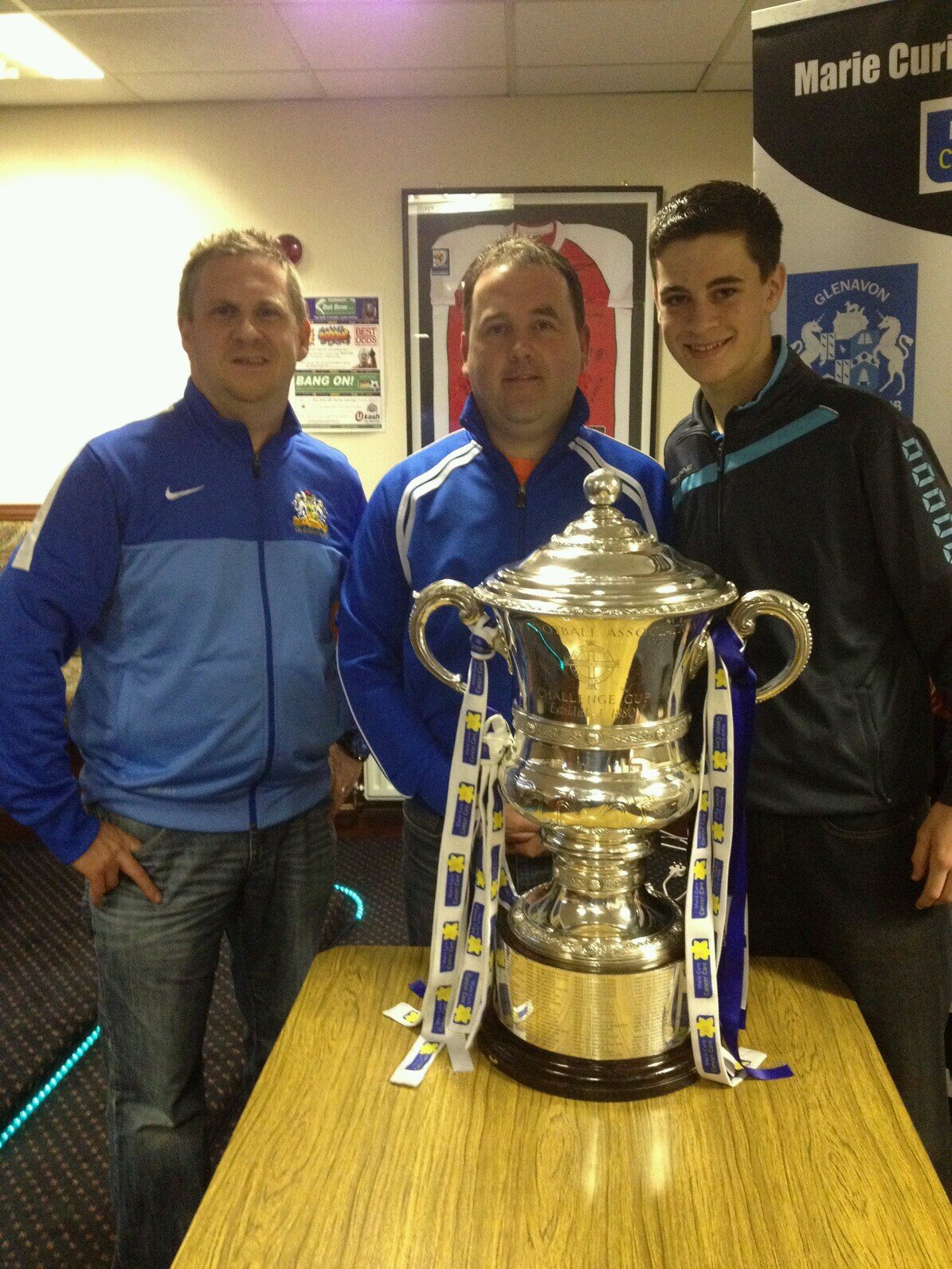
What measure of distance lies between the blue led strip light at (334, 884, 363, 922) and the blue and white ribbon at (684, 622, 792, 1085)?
7.34 feet

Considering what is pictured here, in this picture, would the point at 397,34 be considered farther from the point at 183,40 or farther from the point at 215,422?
the point at 215,422

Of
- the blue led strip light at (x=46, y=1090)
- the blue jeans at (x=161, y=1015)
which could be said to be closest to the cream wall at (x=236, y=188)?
the blue led strip light at (x=46, y=1090)

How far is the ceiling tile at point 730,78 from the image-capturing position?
3.19 metres

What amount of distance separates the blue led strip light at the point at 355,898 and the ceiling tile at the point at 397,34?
2637mm

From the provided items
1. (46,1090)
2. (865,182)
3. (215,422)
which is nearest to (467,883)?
(215,422)

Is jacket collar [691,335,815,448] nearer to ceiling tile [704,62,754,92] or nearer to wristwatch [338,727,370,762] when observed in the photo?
wristwatch [338,727,370,762]

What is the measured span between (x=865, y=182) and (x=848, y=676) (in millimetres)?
942

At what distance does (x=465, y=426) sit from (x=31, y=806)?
0.88 m

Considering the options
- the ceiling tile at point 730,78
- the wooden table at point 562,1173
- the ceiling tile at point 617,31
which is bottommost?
the wooden table at point 562,1173

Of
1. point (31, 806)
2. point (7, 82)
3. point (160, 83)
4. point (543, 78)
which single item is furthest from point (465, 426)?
point (7, 82)

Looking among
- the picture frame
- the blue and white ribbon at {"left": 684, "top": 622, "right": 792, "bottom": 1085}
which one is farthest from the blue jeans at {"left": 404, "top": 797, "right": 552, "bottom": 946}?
the picture frame

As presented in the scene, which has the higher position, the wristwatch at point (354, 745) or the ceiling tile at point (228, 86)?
the ceiling tile at point (228, 86)

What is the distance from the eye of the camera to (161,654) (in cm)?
156

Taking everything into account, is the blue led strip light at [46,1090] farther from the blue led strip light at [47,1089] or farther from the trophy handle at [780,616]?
the trophy handle at [780,616]
